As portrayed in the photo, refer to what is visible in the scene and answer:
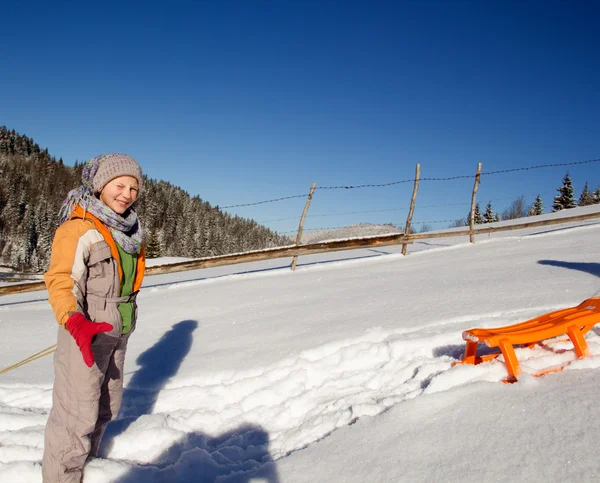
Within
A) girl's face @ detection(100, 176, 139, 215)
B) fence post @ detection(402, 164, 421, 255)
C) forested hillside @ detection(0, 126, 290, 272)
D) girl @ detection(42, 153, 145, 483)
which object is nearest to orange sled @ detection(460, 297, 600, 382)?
girl @ detection(42, 153, 145, 483)

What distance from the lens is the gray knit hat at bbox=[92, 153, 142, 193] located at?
6.71ft

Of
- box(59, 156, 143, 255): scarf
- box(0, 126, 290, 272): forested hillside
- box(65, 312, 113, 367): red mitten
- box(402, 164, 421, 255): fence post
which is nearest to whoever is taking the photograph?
box(65, 312, 113, 367): red mitten

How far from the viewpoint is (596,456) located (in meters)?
1.47

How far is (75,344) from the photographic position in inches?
75.5

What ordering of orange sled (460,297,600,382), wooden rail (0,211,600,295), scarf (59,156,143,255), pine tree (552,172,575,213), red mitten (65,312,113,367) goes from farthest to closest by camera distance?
pine tree (552,172,575,213)
wooden rail (0,211,600,295)
orange sled (460,297,600,382)
scarf (59,156,143,255)
red mitten (65,312,113,367)

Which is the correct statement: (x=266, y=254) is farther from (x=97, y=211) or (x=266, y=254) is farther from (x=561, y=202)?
(x=561, y=202)

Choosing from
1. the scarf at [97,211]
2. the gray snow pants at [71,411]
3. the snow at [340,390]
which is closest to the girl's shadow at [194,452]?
the snow at [340,390]

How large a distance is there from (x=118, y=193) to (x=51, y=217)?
75.0 metres

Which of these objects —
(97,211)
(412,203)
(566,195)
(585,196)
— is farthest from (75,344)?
(585,196)

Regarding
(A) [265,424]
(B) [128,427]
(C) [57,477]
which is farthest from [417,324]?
(C) [57,477]

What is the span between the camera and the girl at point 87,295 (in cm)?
181

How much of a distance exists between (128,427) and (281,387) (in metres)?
1.13

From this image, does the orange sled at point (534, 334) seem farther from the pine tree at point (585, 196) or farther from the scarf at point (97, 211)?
the pine tree at point (585, 196)

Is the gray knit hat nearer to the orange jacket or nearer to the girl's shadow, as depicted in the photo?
the orange jacket
